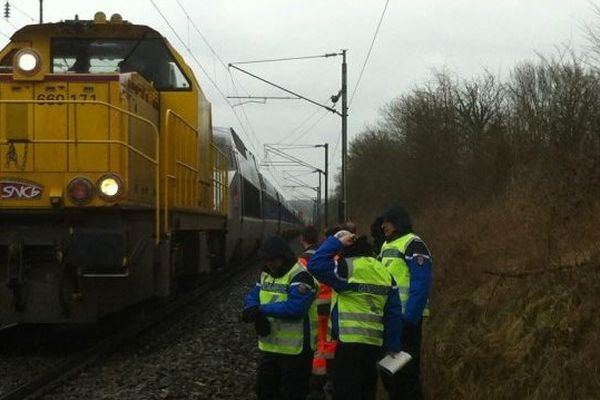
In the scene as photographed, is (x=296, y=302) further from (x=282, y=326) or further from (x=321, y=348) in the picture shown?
(x=321, y=348)

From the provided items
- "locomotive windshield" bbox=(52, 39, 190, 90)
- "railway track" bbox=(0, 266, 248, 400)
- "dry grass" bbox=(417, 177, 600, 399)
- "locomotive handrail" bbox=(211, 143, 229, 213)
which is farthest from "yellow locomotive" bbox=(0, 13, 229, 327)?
"locomotive handrail" bbox=(211, 143, 229, 213)

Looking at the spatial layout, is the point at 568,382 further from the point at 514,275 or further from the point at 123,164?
the point at 123,164

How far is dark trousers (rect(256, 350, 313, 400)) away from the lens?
5.19m

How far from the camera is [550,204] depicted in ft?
34.9

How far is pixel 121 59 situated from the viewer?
1034 centimetres

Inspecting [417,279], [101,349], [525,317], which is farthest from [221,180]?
[417,279]

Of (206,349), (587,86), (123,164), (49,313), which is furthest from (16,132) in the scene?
(587,86)

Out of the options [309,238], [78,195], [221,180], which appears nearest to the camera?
[309,238]

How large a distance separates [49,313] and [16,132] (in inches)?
76.2

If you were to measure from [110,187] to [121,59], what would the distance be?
3.06m

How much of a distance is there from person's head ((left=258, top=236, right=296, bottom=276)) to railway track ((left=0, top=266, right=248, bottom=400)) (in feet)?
8.81

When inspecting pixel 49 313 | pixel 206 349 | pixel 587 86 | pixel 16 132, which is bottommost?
pixel 206 349

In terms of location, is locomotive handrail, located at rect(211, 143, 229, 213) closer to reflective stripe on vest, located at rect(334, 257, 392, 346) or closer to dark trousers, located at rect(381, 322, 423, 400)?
dark trousers, located at rect(381, 322, 423, 400)

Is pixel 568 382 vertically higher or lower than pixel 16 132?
lower
